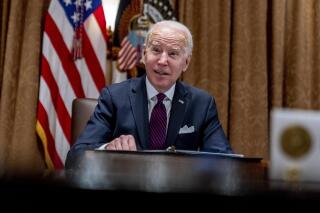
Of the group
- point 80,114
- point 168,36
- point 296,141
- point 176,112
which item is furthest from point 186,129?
point 296,141

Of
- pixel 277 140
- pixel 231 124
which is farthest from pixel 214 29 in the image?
pixel 277 140

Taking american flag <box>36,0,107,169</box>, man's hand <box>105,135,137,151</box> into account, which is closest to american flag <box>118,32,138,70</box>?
american flag <box>36,0,107,169</box>

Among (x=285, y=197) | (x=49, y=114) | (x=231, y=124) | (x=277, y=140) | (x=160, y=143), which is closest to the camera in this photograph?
(x=285, y=197)

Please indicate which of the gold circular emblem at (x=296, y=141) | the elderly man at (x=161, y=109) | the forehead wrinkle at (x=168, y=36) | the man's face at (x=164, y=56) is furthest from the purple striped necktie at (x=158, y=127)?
the gold circular emblem at (x=296, y=141)

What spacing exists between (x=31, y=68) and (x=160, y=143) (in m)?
1.87

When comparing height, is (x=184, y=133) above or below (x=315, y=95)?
below

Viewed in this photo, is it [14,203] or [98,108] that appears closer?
[14,203]

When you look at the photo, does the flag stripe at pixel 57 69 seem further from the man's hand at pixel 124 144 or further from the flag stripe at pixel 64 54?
the man's hand at pixel 124 144

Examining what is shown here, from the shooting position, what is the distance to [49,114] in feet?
12.0

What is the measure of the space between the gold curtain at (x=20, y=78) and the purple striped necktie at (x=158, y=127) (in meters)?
1.70

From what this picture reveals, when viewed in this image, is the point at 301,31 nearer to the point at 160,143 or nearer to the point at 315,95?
the point at 315,95

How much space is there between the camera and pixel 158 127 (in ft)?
7.29

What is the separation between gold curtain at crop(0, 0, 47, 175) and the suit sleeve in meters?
1.78

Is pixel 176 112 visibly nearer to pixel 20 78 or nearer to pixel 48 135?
pixel 48 135
